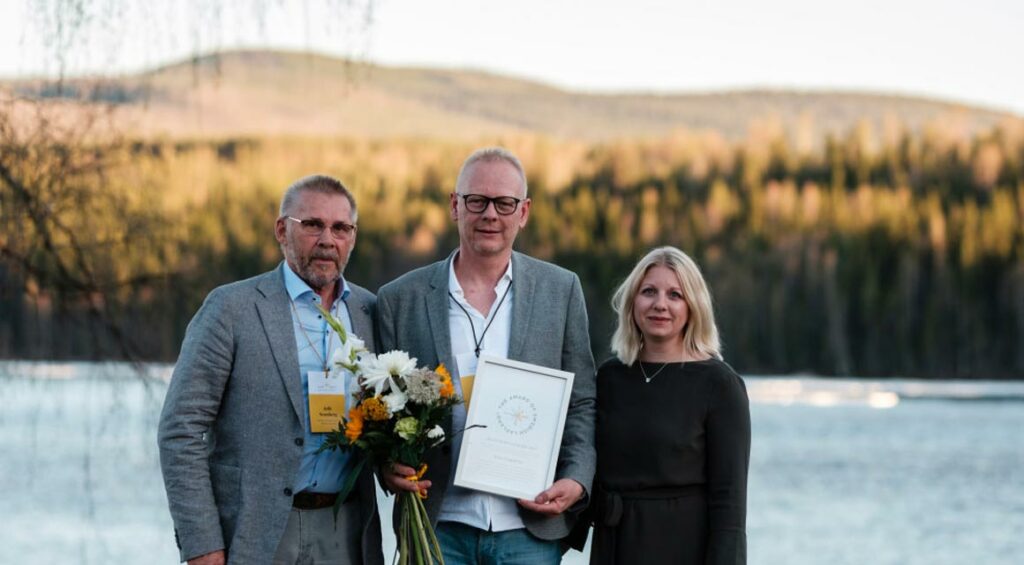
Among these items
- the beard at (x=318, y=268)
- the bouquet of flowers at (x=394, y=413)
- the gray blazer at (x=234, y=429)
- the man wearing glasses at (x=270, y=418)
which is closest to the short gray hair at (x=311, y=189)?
the man wearing glasses at (x=270, y=418)

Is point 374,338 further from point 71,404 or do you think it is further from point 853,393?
point 853,393

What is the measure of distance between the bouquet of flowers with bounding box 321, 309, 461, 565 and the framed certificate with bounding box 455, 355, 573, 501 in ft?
0.47

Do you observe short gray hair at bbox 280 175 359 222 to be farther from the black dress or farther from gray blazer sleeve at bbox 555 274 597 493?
the black dress

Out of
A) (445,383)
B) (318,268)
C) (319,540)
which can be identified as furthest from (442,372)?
(319,540)

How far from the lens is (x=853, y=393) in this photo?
60.5m

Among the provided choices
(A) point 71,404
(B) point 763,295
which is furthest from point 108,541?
(B) point 763,295

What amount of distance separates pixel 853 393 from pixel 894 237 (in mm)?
7936

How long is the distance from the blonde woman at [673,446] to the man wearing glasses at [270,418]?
687 millimetres

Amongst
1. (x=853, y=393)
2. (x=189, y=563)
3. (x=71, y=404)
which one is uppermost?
(x=189, y=563)

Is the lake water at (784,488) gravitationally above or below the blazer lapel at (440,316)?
below

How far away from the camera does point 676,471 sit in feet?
13.4

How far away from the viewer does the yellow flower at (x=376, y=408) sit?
3.73 m

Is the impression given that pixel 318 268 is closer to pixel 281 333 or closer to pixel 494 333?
pixel 281 333

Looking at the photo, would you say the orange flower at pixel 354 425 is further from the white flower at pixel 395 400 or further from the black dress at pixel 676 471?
the black dress at pixel 676 471
